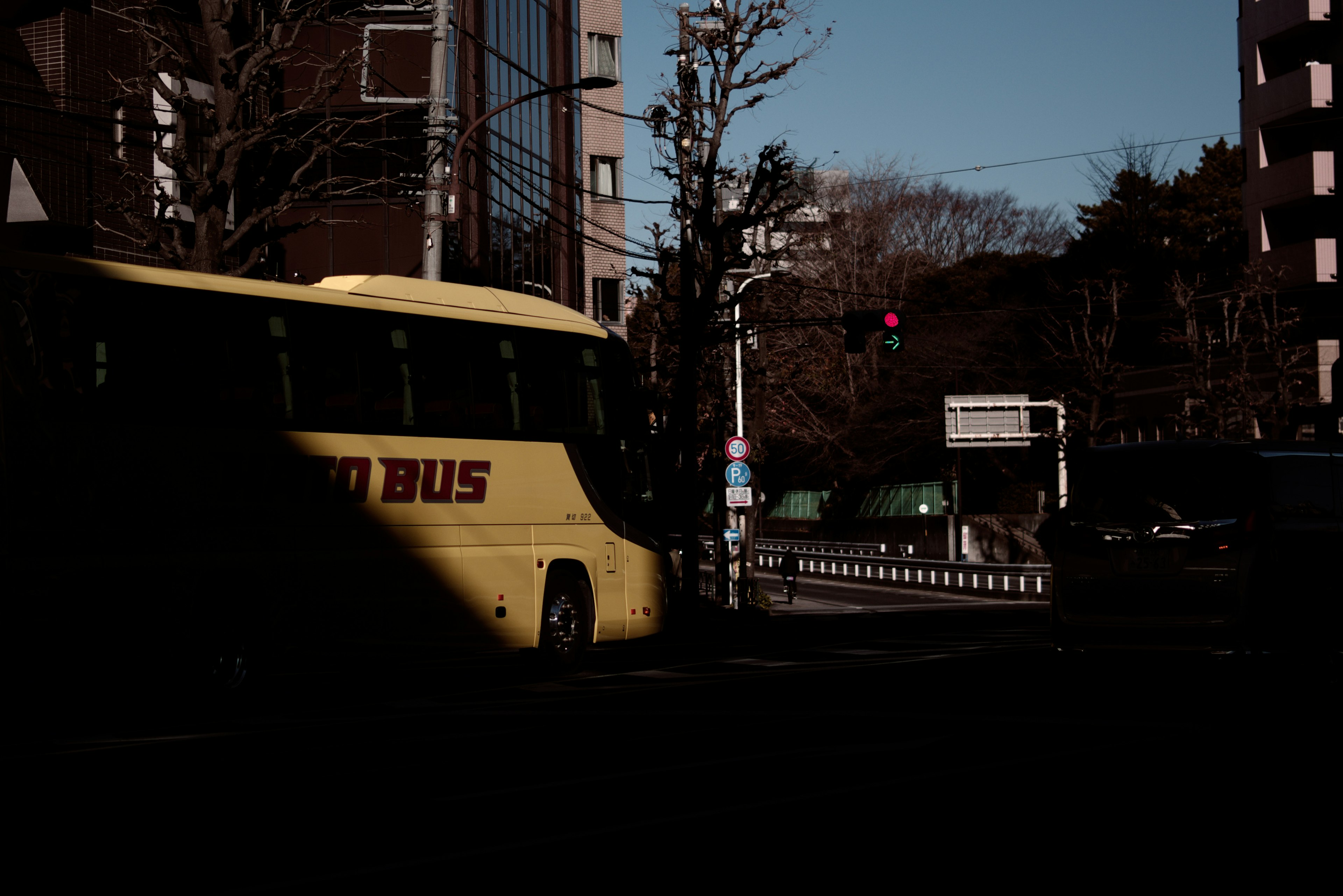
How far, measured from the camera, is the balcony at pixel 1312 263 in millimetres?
49094

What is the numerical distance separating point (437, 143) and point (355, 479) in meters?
7.37

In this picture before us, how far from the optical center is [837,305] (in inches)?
2566

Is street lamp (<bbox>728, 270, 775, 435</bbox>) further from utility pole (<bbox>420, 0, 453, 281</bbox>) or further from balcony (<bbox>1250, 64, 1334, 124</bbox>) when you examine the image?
balcony (<bbox>1250, 64, 1334, 124</bbox>)

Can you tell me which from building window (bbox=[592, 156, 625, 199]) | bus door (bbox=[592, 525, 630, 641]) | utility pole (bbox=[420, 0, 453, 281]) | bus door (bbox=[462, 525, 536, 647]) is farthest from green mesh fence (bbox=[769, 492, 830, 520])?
bus door (bbox=[462, 525, 536, 647])

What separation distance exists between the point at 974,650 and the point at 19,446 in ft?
35.4

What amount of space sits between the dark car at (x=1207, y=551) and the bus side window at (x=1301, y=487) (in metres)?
0.01

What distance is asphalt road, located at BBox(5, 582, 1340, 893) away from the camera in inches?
247

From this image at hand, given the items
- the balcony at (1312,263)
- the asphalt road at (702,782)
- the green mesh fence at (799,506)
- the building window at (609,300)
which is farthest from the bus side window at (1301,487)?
the green mesh fence at (799,506)

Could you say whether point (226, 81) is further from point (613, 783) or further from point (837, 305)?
point (837, 305)

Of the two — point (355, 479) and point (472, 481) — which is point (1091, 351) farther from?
point (355, 479)

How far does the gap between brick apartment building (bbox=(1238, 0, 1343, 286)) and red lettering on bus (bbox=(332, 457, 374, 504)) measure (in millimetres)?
42621

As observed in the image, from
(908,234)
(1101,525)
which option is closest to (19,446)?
(1101,525)

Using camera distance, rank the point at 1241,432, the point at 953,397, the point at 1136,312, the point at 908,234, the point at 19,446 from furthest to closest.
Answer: the point at 908,234
the point at 1136,312
the point at 953,397
the point at 1241,432
the point at 19,446

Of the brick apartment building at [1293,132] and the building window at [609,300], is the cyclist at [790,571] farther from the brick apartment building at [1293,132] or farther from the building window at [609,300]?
the brick apartment building at [1293,132]
